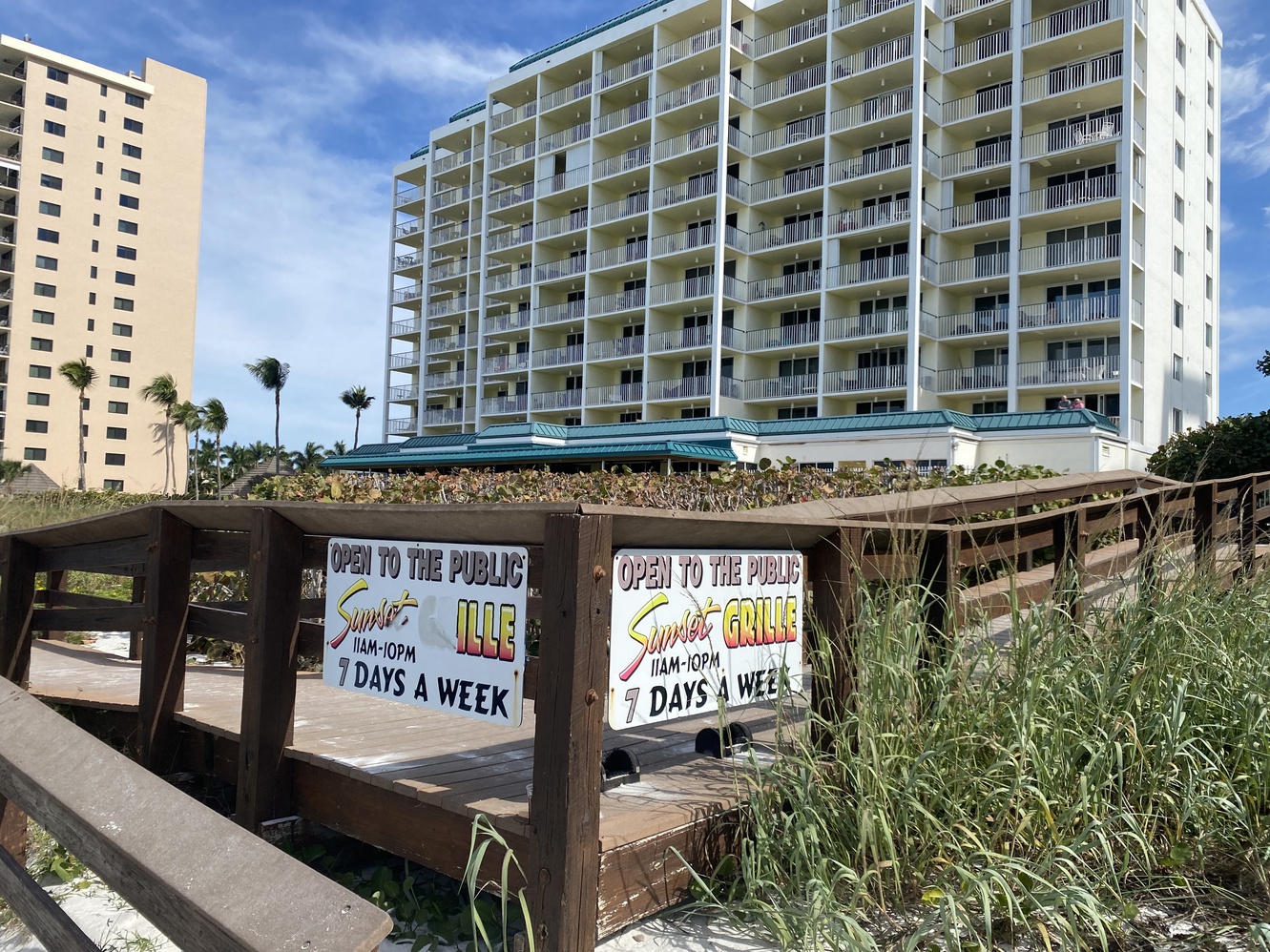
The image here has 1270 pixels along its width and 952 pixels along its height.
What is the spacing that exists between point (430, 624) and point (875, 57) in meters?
38.2

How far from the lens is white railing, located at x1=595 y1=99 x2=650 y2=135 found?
138 feet

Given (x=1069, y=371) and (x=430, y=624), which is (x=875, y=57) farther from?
(x=430, y=624)

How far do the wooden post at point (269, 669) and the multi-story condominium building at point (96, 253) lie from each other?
67.4m

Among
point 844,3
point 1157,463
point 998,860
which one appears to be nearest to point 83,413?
point 844,3

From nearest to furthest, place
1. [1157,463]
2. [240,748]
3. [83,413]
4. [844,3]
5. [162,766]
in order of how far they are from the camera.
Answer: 1. [240,748]
2. [162,766]
3. [1157,463]
4. [844,3]
5. [83,413]

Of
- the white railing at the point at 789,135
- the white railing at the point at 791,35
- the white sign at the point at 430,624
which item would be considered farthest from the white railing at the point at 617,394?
the white sign at the point at 430,624

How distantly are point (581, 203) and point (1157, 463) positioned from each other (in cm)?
3392

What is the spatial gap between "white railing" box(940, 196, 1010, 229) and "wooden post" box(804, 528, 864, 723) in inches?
1329

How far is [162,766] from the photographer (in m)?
4.33

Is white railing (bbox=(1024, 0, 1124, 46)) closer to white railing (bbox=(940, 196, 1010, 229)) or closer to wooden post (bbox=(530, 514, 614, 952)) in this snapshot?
white railing (bbox=(940, 196, 1010, 229))

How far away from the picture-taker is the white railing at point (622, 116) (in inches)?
1658

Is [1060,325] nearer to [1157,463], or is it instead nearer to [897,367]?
[897,367]

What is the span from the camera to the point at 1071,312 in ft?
102

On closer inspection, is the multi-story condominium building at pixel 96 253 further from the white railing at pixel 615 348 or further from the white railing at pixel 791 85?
the white railing at pixel 791 85
